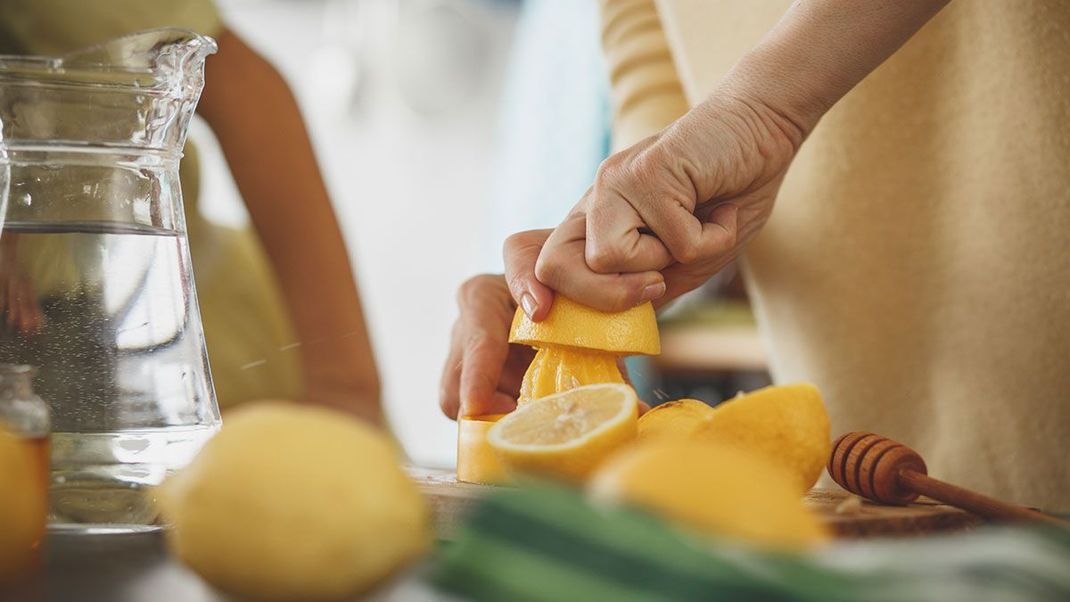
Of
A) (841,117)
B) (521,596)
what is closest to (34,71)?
(521,596)

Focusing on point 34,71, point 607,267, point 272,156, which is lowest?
point 607,267

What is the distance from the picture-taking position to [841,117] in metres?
1.25

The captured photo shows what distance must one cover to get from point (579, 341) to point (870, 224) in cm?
54

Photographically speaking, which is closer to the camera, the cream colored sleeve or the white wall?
the cream colored sleeve

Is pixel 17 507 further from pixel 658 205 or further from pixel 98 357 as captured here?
pixel 658 205

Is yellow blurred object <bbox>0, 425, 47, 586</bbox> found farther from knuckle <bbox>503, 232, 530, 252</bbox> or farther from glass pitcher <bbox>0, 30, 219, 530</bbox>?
knuckle <bbox>503, 232, 530, 252</bbox>

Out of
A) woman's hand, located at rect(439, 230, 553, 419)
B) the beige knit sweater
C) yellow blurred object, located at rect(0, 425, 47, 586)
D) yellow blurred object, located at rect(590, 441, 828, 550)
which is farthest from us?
the beige knit sweater

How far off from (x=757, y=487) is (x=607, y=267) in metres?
0.46

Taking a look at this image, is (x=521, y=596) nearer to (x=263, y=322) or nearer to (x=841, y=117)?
(x=841, y=117)

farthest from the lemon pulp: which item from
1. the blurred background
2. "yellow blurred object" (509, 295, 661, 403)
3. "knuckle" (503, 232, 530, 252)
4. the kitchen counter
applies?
the blurred background

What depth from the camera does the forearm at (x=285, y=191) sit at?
132cm

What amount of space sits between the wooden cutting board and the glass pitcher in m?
0.16

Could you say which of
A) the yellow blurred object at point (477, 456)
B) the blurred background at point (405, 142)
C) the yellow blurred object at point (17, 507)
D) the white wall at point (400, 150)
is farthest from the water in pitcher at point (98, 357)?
the white wall at point (400, 150)

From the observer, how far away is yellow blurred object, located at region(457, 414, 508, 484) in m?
0.84
